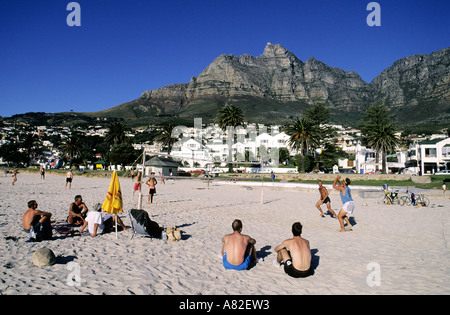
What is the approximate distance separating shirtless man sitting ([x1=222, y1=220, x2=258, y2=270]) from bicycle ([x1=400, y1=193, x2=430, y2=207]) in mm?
13096

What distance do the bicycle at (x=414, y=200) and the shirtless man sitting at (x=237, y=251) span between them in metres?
13.1

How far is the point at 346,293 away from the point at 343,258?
195 cm

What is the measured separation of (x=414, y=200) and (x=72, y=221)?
51.6 ft

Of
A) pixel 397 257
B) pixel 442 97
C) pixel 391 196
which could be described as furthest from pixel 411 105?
pixel 397 257

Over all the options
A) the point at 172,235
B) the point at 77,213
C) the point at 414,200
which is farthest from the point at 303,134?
the point at 77,213

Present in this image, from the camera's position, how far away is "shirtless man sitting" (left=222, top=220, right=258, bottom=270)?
5.41 metres

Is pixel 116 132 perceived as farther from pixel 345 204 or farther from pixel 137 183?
pixel 345 204

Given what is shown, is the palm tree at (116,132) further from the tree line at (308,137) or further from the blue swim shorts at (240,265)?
the blue swim shorts at (240,265)

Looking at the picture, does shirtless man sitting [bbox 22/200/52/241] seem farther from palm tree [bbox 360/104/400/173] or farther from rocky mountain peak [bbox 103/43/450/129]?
rocky mountain peak [bbox 103/43/450/129]

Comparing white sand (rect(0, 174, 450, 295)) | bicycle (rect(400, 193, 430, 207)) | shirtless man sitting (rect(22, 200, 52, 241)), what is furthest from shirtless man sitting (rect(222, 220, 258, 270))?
bicycle (rect(400, 193, 430, 207))

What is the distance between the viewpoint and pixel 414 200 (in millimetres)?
14883

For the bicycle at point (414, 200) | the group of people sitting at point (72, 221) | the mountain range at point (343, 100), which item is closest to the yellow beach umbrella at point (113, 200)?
the group of people sitting at point (72, 221)
